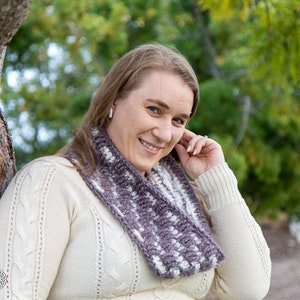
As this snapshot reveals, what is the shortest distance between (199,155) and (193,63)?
234 inches

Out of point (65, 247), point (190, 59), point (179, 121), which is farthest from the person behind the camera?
point (190, 59)

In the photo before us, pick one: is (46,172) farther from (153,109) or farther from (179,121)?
(179,121)

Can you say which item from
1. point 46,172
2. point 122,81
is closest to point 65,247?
point 46,172

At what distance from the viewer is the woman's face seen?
217 cm

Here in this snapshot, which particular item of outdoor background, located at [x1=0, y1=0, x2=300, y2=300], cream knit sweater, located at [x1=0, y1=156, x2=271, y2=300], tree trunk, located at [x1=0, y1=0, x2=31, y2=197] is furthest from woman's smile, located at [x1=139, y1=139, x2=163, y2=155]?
outdoor background, located at [x1=0, y1=0, x2=300, y2=300]

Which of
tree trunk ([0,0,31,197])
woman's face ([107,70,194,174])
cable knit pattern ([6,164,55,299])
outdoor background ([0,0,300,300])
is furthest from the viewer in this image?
outdoor background ([0,0,300,300])

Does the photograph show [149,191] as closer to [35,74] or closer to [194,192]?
[194,192]

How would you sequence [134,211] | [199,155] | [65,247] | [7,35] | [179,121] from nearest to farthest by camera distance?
1. [7,35]
2. [65,247]
3. [134,211]
4. [179,121]
5. [199,155]

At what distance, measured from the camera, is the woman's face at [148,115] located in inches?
85.4

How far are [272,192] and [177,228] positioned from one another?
20.6 ft

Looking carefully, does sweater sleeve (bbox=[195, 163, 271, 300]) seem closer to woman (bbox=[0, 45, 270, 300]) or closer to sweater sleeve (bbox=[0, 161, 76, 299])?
woman (bbox=[0, 45, 270, 300])

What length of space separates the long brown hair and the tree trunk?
0.56 feet

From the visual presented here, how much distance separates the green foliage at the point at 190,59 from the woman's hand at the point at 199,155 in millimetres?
3922

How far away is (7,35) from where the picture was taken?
1820 mm
